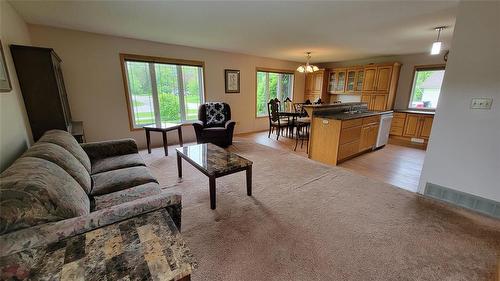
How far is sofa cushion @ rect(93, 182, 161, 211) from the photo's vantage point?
153cm

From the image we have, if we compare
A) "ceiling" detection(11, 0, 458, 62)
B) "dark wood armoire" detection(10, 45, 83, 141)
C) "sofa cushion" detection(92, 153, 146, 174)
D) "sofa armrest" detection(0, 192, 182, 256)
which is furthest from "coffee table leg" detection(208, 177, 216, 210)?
"dark wood armoire" detection(10, 45, 83, 141)

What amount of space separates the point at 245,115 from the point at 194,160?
363 cm

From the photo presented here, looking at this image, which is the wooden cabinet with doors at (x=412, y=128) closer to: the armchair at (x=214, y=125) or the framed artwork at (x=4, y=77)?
the armchair at (x=214, y=125)

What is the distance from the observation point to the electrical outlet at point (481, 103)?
2.04 metres

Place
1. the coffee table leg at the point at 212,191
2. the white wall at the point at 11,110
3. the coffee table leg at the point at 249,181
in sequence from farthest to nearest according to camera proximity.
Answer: the coffee table leg at the point at 249,181 → the coffee table leg at the point at 212,191 → the white wall at the point at 11,110

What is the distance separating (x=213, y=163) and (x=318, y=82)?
5862 millimetres

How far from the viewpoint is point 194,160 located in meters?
2.42

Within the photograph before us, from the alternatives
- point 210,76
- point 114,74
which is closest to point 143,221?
point 114,74

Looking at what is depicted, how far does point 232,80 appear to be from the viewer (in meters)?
5.34

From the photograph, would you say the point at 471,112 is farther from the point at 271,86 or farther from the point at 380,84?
the point at 271,86

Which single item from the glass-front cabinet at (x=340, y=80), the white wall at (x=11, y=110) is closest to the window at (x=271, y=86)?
the glass-front cabinet at (x=340, y=80)

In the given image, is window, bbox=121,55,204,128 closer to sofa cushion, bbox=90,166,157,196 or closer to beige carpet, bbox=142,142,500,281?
beige carpet, bbox=142,142,500,281

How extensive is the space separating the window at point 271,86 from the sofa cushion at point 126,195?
15.7 feet

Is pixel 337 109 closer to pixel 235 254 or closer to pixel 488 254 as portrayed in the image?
pixel 488 254
